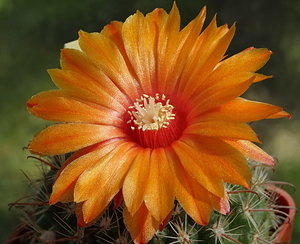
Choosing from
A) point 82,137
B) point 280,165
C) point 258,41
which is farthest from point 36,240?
point 258,41

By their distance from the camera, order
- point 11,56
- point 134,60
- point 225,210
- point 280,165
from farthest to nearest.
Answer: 1. point 11,56
2. point 280,165
3. point 134,60
4. point 225,210

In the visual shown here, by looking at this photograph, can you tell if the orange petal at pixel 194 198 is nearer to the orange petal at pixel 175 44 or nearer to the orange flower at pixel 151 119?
the orange flower at pixel 151 119

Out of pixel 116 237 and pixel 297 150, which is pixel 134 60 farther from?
pixel 297 150

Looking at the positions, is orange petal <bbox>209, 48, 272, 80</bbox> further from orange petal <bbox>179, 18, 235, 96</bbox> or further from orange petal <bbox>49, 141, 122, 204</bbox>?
orange petal <bbox>49, 141, 122, 204</bbox>

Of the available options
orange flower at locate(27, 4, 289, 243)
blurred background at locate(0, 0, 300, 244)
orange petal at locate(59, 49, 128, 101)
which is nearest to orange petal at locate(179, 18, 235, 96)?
orange flower at locate(27, 4, 289, 243)

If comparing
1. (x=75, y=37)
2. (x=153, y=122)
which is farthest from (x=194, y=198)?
(x=75, y=37)
